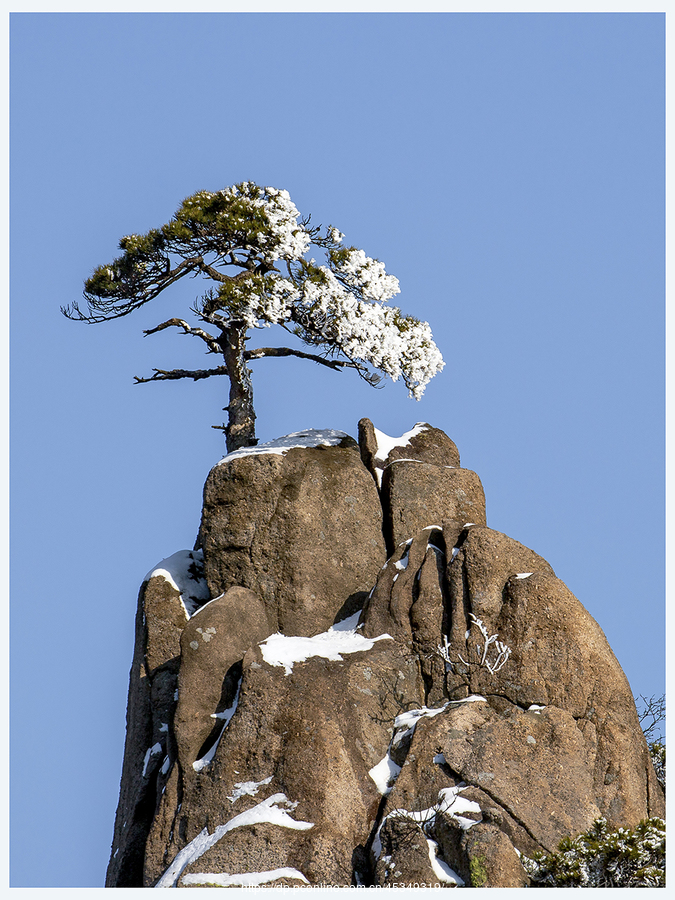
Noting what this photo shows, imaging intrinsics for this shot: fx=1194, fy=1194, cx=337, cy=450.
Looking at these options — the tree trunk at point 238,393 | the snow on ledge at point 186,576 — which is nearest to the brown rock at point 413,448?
the tree trunk at point 238,393

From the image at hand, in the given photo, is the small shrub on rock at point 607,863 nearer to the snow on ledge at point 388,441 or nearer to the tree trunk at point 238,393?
the snow on ledge at point 388,441

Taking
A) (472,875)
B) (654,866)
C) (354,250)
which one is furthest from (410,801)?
(354,250)

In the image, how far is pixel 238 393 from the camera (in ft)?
102

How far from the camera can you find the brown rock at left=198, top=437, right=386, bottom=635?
2638cm

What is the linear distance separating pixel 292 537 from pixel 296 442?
2850mm

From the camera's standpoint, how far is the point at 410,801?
72.2 ft

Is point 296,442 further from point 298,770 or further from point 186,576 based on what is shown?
point 298,770

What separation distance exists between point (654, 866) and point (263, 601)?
9.99 m

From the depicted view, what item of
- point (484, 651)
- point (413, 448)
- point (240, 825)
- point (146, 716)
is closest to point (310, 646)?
point (484, 651)

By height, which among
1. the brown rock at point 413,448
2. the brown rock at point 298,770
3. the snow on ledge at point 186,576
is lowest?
the brown rock at point 298,770

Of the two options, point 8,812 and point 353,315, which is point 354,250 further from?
point 8,812

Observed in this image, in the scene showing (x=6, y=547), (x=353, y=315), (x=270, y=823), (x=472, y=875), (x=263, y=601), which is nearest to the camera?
(x=472, y=875)

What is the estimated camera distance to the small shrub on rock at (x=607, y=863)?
20.0 m

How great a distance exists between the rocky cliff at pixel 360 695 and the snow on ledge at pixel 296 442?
9cm
